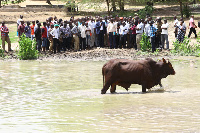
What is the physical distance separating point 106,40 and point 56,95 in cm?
1376

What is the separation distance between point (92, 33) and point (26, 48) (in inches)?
182

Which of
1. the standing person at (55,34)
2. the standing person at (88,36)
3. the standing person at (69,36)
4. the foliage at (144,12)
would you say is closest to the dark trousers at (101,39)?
the standing person at (88,36)

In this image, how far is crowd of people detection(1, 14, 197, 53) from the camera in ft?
80.4

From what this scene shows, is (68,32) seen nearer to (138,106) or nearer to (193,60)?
(193,60)

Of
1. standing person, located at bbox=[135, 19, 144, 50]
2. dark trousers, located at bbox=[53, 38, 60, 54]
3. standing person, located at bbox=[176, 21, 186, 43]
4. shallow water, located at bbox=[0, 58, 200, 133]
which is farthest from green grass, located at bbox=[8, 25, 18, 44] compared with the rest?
shallow water, located at bbox=[0, 58, 200, 133]

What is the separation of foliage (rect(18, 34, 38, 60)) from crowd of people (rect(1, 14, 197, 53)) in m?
1.52

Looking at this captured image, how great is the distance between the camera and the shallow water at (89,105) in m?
9.38

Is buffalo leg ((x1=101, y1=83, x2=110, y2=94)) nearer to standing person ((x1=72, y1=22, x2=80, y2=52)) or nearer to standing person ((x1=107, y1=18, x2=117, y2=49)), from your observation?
standing person ((x1=72, y1=22, x2=80, y2=52))

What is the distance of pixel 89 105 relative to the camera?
11.6 meters

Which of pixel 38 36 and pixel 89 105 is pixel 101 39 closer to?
pixel 38 36

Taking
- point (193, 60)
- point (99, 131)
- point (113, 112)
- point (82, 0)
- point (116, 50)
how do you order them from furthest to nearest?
point (82, 0), point (116, 50), point (193, 60), point (113, 112), point (99, 131)

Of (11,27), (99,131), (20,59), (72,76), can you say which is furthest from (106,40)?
(99,131)

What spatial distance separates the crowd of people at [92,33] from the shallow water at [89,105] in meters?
6.65

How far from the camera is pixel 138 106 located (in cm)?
1130
